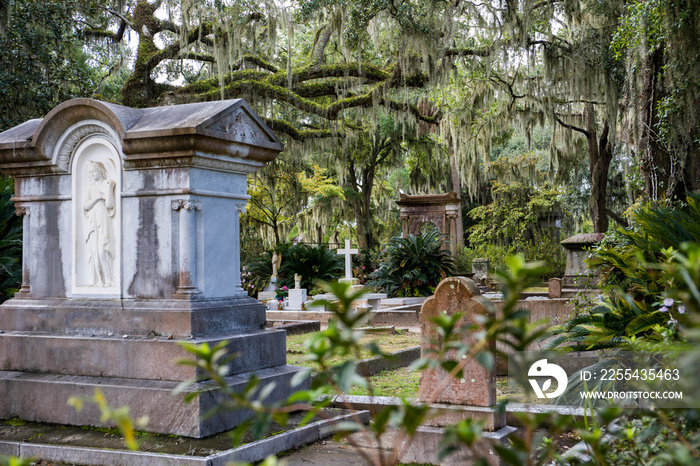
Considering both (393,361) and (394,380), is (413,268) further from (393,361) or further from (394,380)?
(394,380)

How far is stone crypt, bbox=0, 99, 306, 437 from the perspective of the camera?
5.07m

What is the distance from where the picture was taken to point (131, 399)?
4.86 metres

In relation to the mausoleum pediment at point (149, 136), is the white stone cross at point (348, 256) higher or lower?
lower

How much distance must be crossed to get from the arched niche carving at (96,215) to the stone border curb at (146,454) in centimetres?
144

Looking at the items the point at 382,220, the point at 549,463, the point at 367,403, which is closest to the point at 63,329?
the point at 367,403

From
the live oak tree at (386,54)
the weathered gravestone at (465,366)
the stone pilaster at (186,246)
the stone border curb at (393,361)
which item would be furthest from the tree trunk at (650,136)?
the stone pilaster at (186,246)

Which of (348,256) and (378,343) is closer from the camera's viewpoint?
(378,343)

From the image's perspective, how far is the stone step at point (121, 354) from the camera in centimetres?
495

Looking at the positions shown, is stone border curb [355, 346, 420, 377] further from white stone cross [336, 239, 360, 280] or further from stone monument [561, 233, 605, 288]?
white stone cross [336, 239, 360, 280]

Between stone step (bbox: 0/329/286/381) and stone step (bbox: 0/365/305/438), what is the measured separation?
3.1 inches

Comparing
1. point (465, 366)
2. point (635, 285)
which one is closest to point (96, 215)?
point (465, 366)

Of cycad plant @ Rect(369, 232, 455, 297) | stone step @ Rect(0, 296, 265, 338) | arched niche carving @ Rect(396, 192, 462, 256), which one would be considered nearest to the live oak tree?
cycad plant @ Rect(369, 232, 455, 297)

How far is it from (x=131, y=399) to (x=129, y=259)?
4.08 ft

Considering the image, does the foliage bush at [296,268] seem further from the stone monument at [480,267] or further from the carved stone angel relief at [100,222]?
the carved stone angel relief at [100,222]
